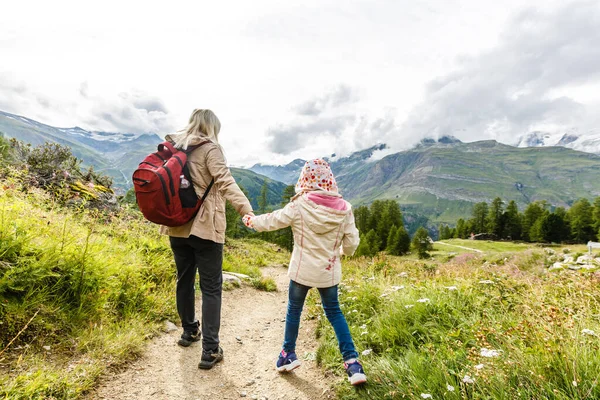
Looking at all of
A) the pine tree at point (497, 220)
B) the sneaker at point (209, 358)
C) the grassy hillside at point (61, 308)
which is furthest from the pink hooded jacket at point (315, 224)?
the pine tree at point (497, 220)

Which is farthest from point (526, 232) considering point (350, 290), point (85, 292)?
point (85, 292)

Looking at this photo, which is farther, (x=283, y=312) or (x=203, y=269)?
(x=283, y=312)

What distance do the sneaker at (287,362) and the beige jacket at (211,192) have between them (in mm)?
1847

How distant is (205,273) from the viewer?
13.6 ft

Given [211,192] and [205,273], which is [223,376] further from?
[211,192]

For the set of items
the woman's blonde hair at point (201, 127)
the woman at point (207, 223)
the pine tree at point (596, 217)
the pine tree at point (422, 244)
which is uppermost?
the pine tree at point (596, 217)

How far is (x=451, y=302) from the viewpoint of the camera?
4.54 metres

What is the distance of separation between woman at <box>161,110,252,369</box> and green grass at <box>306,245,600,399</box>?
1.71 m

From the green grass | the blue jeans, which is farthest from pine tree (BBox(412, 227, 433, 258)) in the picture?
the blue jeans

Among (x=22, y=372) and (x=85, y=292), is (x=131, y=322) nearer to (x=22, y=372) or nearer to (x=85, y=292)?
(x=85, y=292)

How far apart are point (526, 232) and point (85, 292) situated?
92.4 m

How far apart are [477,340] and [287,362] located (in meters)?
2.42

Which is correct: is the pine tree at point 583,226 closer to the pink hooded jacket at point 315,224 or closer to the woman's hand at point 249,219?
the pink hooded jacket at point 315,224

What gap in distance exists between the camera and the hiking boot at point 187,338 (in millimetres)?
4711
